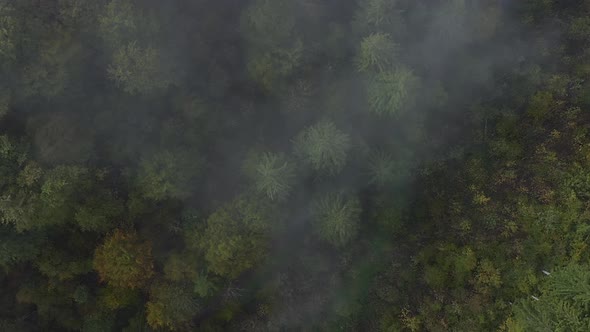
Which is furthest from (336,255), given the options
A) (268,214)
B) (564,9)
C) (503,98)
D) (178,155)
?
(564,9)

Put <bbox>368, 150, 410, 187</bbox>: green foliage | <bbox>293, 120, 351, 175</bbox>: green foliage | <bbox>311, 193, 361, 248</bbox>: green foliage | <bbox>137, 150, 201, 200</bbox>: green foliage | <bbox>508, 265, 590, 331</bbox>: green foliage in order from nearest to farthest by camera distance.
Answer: <bbox>508, 265, 590, 331</bbox>: green foliage
<bbox>137, 150, 201, 200</bbox>: green foliage
<bbox>293, 120, 351, 175</bbox>: green foliage
<bbox>311, 193, 361, 248</bbox>: green foliage
<bbox>368, 150, 410, 187</bbox>: green foliage

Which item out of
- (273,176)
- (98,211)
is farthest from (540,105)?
(98,211)

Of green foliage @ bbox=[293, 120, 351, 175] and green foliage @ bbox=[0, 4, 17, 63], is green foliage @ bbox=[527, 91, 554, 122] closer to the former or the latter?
green foliage @ bbox=[293, 120, 351, 175]

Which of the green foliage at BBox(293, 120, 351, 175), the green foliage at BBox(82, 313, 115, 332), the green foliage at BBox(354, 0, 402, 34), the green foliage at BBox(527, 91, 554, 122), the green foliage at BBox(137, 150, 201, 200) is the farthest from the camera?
the green foliage at BBox(527, 91, 554, 122)

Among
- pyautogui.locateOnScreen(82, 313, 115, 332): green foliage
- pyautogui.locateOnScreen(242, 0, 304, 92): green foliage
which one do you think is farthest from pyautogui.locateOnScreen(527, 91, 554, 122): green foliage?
pyautogui.locateOnScreen(82, 313, 115, 332): green foliage

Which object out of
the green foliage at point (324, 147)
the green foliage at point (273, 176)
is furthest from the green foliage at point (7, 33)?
the green foliage at point (324, 147)

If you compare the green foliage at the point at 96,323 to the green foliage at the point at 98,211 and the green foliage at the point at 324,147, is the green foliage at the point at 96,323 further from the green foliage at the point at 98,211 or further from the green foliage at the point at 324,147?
the green foliage at the point at 324,147

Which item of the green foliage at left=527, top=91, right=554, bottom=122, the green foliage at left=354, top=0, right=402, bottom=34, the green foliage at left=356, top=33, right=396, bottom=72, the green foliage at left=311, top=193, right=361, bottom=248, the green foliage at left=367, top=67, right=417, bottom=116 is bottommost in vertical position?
the green foliage at left=311, top=193, right=361, bottom=248

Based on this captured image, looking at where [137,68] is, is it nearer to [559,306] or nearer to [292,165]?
[292,165]
